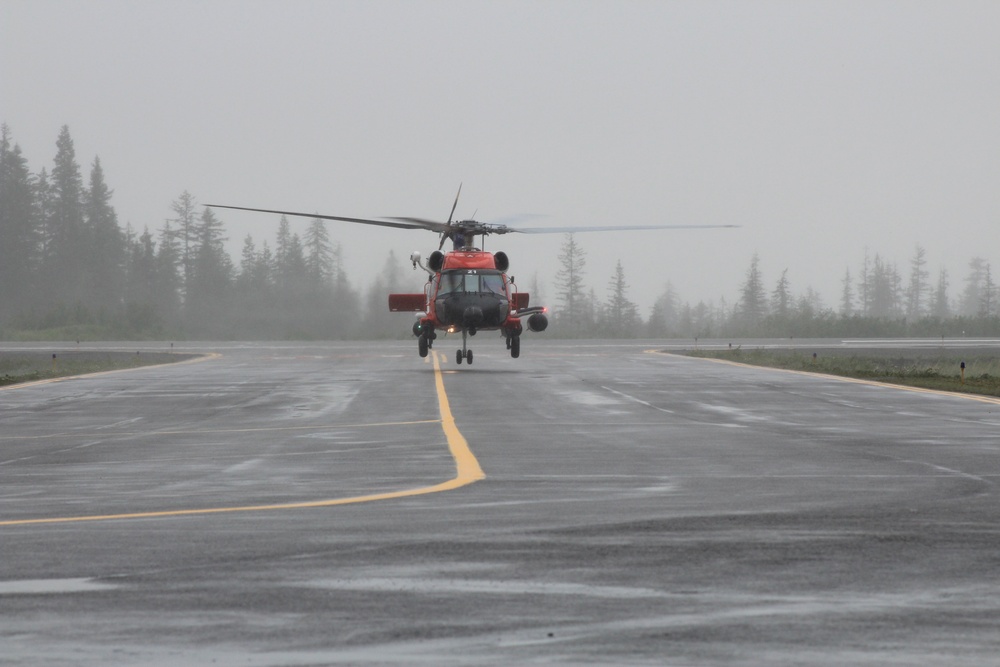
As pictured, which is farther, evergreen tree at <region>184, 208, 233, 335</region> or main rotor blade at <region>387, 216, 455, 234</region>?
evergreen tree at <region>184, 208, 233, 335</region>

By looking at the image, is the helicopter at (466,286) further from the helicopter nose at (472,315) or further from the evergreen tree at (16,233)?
the evergreen tree at (16,233)

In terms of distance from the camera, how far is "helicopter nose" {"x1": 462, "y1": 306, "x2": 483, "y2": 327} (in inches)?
1362

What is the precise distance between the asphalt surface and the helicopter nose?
1667 centimetres

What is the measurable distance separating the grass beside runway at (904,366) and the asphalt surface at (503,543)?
1204 centimetres

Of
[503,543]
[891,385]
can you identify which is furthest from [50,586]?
[891,385]

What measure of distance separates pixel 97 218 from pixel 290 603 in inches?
5623

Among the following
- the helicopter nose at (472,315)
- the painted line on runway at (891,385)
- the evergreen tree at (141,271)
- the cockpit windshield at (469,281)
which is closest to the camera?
the painted line on runway at (891,385)

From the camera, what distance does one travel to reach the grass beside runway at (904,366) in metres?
29.4

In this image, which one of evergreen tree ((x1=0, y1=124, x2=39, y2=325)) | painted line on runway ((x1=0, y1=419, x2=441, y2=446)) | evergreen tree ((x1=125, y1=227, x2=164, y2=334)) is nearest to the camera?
painted line on runway ((x1=0, y1=419, x2=441, y2=446))

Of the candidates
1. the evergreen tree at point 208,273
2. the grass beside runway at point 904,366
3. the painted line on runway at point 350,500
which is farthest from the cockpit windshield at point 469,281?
the evergreen tree at point 208,273

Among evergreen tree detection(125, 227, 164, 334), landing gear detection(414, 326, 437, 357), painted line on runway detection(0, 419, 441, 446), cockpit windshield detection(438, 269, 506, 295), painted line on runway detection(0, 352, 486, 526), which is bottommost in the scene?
painted line on runway detection(0, 419, 441, 446)

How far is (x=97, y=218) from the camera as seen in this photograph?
464ft

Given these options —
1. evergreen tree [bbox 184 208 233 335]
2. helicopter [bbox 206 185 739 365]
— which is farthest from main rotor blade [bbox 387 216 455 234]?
evergreen tree [bbox 184 208 233 335]

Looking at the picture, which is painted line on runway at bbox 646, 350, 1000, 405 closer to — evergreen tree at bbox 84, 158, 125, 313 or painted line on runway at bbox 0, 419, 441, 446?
painted line on runway at bbox 0, 419, 441, 446
